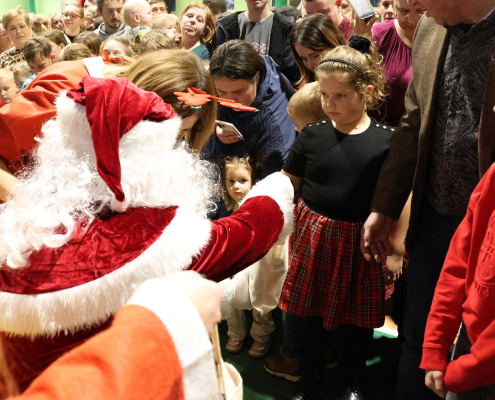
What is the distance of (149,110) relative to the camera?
1110 millimetres

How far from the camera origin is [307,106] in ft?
6.72

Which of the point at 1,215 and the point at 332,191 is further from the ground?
the point at 1,215

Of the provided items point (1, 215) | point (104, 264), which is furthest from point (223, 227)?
point (1, 215)

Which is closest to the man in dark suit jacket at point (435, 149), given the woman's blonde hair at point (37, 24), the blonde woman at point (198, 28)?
the blonde woman at point (198, 28)

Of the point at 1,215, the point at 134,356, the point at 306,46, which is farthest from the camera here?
the point at 306,46

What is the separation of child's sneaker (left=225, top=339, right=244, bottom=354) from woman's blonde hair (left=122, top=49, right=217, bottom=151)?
53.5 inches

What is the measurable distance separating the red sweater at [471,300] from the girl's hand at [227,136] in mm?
1353

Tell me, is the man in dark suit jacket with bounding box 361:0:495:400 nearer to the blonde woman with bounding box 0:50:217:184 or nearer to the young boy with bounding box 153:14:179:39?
the blonde woman with bounding box 0:50:217:184

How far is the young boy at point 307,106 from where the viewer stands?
2.03 meters

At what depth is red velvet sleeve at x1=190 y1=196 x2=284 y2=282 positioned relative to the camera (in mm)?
1092

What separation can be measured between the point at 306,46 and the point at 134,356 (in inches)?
83.7

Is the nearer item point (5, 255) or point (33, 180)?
point (5, 255)

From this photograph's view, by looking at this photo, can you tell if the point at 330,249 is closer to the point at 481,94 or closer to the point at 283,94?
the point at 481,94

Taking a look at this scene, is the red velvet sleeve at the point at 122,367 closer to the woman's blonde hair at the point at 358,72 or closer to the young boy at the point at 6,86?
the woman's blonde hair at the point at 358,72
